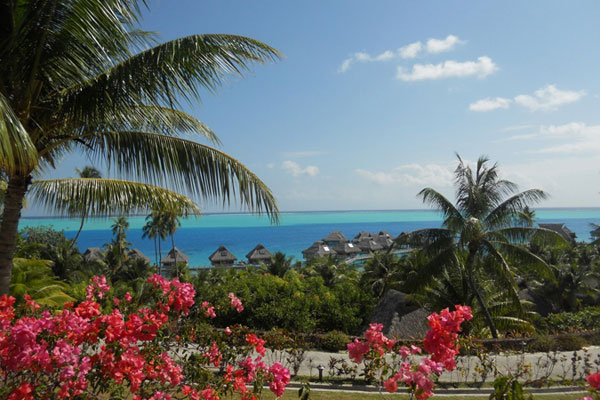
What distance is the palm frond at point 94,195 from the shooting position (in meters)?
5.46

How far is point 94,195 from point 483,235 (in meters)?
13.2

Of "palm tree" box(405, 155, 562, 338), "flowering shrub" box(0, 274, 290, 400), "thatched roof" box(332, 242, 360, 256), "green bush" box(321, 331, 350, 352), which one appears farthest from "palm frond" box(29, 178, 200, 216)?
"thatched roof" box(332, 242, 360, 256)

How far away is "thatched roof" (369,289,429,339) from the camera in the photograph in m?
14.8

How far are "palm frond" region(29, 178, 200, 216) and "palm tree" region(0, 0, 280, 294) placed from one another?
15 mm

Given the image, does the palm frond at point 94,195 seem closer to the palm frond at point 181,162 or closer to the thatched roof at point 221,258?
the palm frond at point 181,162

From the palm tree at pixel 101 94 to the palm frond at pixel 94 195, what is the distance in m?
0.01

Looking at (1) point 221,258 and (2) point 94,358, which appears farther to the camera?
(1) point 221,258

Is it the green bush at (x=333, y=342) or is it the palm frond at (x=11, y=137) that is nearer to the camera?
the palm frond at (x=11, y=137)

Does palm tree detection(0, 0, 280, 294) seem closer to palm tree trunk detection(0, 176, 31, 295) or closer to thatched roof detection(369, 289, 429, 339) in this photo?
palm tree trunk detection(0, 176, 31, 295)

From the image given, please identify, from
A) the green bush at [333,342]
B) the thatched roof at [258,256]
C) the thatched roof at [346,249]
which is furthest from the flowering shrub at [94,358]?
the thatched roof at [346,249]

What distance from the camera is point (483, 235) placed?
563 inches

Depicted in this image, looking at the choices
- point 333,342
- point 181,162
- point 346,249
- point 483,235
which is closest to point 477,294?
point 483,235

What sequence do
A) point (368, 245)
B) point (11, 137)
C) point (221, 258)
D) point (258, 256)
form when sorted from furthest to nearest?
point (368, 245) < point (258, 256) < point (221, 258) < point (11, 137)

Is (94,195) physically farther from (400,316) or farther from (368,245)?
(368,245)
